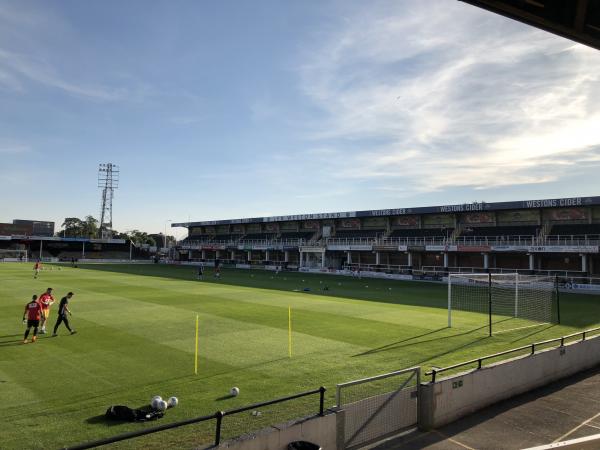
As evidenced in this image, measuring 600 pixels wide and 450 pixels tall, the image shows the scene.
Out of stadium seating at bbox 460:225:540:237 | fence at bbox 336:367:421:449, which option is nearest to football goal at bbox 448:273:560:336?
fence at bbox 336:367:421:449

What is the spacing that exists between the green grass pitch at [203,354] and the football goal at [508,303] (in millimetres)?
904

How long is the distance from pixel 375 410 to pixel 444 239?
56.4m

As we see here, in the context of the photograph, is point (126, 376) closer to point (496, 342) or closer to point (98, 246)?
point (496, 342)

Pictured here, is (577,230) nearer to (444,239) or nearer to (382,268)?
(444,239)

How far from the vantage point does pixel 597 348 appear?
15.1 m

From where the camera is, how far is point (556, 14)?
848 cm

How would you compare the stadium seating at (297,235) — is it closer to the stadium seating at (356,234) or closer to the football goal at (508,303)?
the stadium seating at (356,234)

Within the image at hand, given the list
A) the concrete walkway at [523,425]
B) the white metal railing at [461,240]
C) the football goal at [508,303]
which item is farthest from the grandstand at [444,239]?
the concrete walkway at [523,425]

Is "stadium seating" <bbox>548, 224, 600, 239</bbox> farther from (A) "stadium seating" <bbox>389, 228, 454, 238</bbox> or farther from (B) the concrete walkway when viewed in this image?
(B) the concrete walkway

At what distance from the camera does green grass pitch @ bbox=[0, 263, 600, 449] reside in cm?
948

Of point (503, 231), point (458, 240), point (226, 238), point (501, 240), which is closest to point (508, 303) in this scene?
point (501, 240)

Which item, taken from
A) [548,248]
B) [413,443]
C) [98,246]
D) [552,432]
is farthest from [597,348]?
[98,246]

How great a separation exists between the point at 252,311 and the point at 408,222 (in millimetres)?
50518

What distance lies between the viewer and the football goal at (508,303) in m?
21.9
